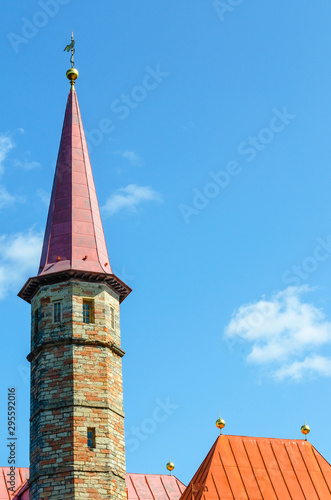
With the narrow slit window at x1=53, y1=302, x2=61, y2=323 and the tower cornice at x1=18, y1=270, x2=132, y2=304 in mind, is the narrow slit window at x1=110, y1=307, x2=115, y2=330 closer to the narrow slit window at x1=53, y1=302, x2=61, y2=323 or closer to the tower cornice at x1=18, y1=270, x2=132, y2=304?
the tower cornice at x1=18, y1=270, x2=132, y2=304

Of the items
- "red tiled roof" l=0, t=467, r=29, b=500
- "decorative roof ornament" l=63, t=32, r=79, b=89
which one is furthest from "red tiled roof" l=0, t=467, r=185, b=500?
"decorative roof ornament" l=63, t=32, r=79, b=89

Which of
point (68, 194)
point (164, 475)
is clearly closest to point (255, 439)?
point (164, 475)

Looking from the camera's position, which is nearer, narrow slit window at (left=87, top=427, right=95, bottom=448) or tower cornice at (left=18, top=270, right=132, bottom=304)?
narrow slit window at (left=87, top=427, right=95, bottom=448)

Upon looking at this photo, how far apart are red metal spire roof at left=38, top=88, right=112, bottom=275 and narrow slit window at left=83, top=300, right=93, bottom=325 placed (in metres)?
1.25

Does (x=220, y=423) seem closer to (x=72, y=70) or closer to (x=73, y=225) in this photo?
(x=73, y=225)

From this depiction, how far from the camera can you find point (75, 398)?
32531 mm

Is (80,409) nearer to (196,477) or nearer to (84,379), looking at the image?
(84,379)

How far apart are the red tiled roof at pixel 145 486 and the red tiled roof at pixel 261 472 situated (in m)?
4.75

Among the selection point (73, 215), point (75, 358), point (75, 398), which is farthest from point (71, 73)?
point (75, 398)

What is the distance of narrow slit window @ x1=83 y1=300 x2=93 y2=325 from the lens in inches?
1357

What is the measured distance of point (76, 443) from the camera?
31.8 metres

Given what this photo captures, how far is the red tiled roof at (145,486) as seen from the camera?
1545 inches

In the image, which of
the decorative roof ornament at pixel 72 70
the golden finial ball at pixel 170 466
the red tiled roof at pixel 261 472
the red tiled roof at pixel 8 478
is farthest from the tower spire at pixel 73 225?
the golden finial ball at pixel 170 466

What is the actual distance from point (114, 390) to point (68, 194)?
845 cm
